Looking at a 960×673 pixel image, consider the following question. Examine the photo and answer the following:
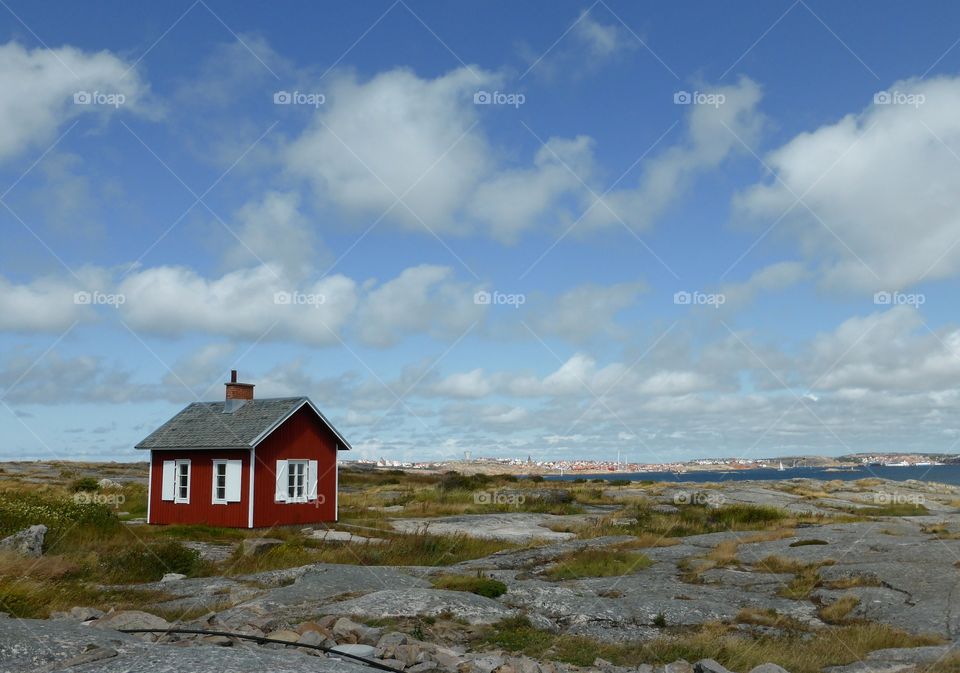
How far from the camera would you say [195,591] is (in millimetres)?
15461

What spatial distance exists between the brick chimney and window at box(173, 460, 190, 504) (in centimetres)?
259

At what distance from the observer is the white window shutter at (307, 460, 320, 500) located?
31844mm

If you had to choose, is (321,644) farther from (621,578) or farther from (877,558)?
(877,558)

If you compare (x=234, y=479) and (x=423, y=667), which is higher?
(x=234, y=479)

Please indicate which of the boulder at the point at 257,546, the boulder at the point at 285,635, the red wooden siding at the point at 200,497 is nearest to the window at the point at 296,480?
the red wooden siding at the point at 200,497

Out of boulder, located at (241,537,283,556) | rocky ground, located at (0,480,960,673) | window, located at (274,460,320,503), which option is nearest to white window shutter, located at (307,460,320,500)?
window, located at (274,460,320,503)

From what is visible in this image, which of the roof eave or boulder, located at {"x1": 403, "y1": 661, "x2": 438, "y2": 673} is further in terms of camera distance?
the roof eave

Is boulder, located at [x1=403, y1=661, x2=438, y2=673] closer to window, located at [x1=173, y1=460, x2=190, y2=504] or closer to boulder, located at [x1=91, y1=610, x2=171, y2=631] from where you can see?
boulder, located at [x1=91, y1=610, x2=171, y2=631]

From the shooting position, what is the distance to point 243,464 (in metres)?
29.4

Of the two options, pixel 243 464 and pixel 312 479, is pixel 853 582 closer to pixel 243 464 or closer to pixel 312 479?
pixel 243 464

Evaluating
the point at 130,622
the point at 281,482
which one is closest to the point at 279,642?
the point at 130,622

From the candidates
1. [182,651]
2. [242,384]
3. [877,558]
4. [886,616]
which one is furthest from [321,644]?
[242,384]

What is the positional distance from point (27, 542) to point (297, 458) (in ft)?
42.9

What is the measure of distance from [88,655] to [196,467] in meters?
24.0
